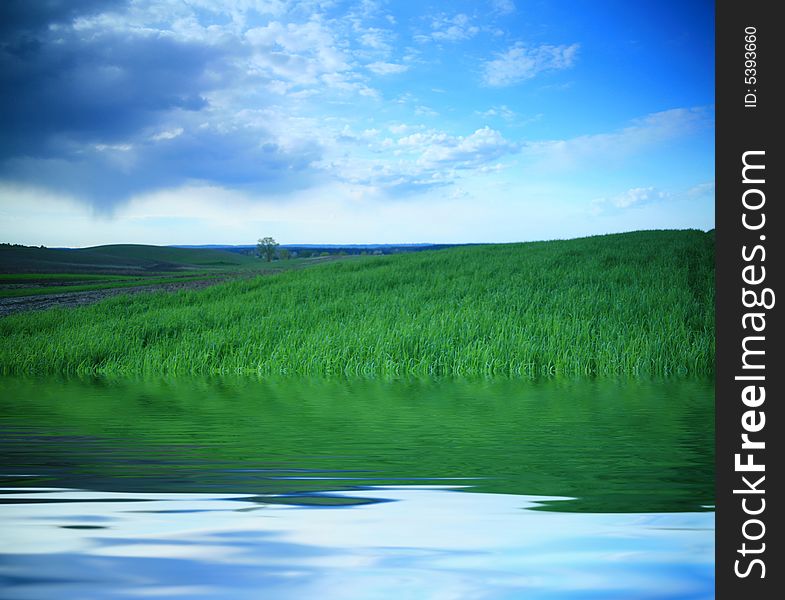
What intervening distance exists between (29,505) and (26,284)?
10.5 meters

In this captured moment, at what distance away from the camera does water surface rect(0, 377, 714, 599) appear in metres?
1.34

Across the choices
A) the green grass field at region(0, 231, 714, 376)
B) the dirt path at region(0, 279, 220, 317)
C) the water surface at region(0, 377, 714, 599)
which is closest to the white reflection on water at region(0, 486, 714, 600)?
the water surface at region(0, 377, 714, 599)

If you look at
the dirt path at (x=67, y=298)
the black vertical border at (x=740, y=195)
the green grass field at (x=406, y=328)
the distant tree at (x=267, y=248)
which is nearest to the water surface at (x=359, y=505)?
the black vertical border at (x=740, y=195)

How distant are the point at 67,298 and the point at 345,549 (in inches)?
423

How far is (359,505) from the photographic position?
1.74 m

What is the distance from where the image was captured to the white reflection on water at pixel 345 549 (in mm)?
1299

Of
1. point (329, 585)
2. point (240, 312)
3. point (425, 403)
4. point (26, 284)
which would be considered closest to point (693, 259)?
point (240, 312)

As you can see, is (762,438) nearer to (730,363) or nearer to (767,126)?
(730,363)

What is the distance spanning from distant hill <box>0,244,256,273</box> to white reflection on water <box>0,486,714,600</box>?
1025cm

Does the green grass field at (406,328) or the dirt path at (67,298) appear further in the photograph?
the dirt path at (67,298)

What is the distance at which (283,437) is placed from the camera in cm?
259

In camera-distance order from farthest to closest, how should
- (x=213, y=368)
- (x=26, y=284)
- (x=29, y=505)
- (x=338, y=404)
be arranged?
(x=26, y=284), (x=213, y=368), (x=338, y=404), (x=29, y=505)

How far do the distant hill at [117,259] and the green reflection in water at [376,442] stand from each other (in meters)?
7.98

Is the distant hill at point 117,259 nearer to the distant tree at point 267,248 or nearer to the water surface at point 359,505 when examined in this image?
the distant tree at point 267,248
